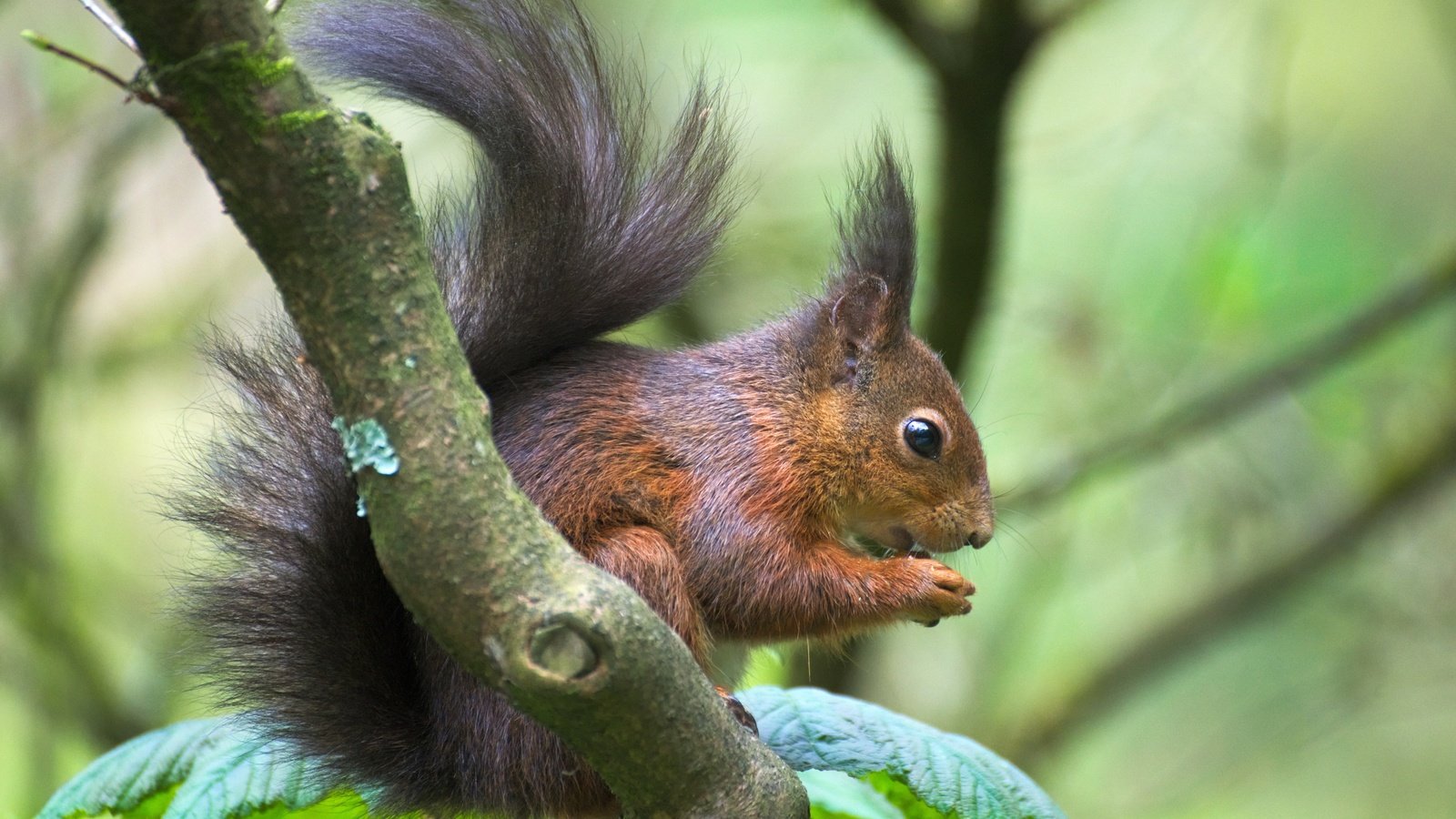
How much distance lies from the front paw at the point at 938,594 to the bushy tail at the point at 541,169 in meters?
0.60

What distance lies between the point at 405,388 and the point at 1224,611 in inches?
135

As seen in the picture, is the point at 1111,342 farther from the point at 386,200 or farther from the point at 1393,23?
the point at 386,200

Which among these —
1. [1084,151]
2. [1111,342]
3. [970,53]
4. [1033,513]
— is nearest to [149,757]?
[970,53]

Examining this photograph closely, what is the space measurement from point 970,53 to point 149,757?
7.02ft

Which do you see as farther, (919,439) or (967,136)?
(967,136)

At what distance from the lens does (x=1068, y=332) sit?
4.00 metres

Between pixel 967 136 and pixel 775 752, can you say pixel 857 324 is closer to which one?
pixel 775 752

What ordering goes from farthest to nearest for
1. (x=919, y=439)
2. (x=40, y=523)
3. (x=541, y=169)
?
(x=40, y=523)
(x=919, y=439)
(x=541, y=169)

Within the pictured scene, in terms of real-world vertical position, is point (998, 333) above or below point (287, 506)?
below

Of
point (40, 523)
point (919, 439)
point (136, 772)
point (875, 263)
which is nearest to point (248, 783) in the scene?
point (136, 772)

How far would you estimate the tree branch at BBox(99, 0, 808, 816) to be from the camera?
1014 mm

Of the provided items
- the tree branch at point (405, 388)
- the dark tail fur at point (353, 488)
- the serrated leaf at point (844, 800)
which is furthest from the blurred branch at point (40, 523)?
the tree branch at point (405, 388)

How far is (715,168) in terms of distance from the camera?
2082mm

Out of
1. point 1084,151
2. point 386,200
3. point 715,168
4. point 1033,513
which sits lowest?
point 1033,513
